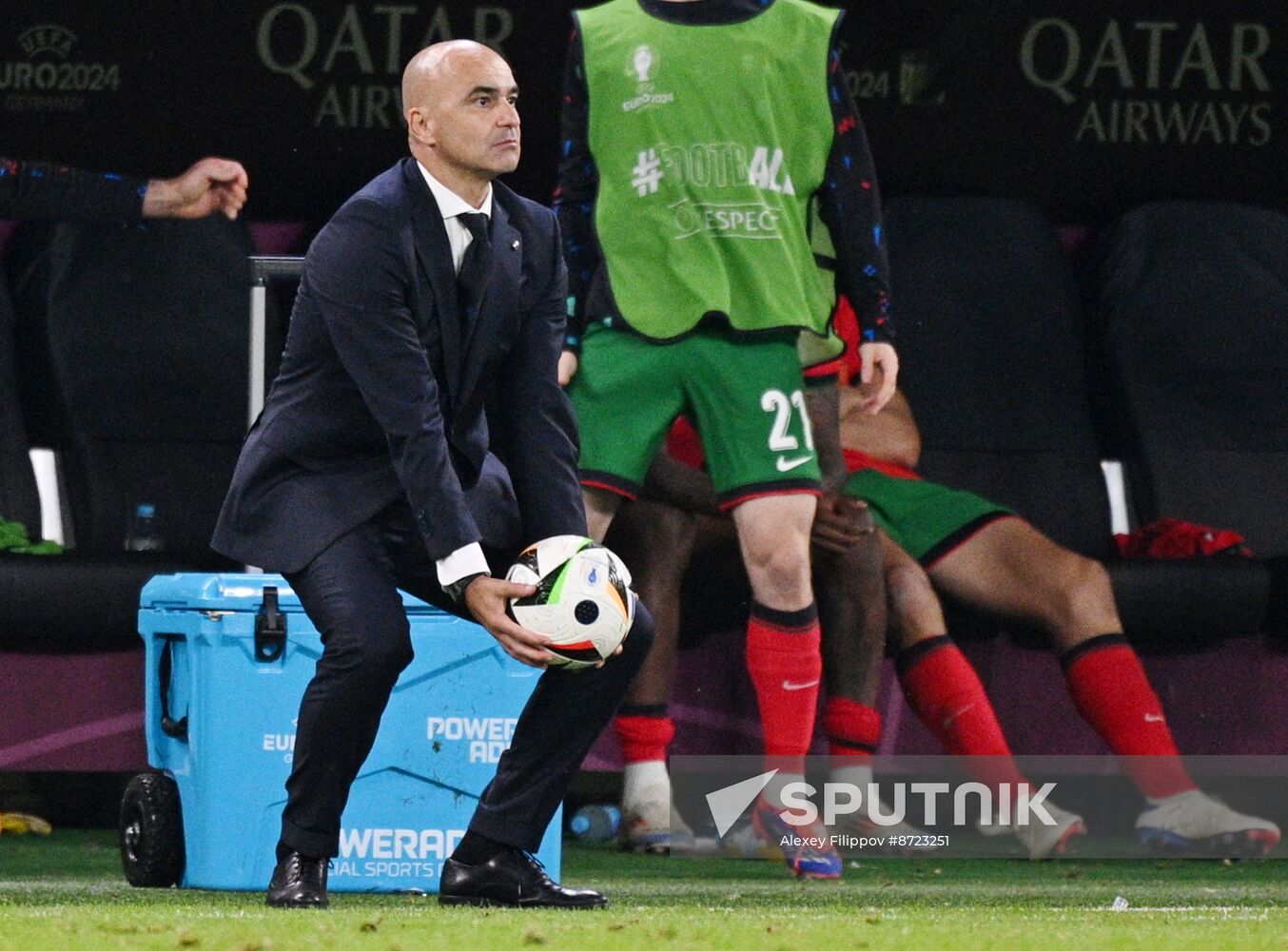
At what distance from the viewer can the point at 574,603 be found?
145 inches

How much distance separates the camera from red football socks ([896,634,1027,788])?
5.46 metres

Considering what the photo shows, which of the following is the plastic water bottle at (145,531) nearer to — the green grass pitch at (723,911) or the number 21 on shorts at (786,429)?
the green grass pitch at (723,911)

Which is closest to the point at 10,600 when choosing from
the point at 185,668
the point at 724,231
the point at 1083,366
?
the point at 185,668

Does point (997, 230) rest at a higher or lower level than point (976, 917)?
higher

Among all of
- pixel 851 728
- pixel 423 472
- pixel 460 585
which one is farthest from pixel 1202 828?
pixel 423 472

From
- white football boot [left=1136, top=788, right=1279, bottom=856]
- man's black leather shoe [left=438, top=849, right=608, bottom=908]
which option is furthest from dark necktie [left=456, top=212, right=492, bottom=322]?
white football boot [left=1136, top=788, right=1279, bottom=856]

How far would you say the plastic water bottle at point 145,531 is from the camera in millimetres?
6383

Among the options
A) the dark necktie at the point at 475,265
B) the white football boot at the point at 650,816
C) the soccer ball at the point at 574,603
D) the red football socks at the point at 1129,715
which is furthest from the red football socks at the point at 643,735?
the dark necktie at the point at 475,265

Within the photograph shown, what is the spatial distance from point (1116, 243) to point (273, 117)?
2437 mm

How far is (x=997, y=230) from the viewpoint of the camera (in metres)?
7.20

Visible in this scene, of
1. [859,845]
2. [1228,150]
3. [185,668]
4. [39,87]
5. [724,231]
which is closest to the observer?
[185,668]

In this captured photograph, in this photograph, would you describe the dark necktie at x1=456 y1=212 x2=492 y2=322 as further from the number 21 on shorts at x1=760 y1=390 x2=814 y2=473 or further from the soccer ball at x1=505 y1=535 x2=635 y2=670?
the number 21 on shorts at x1=760 y1=390 x2=814 y2=473

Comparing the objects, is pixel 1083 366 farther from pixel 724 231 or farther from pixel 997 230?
pixel 724 231

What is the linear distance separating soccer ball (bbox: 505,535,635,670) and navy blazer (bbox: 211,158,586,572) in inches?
4.5
